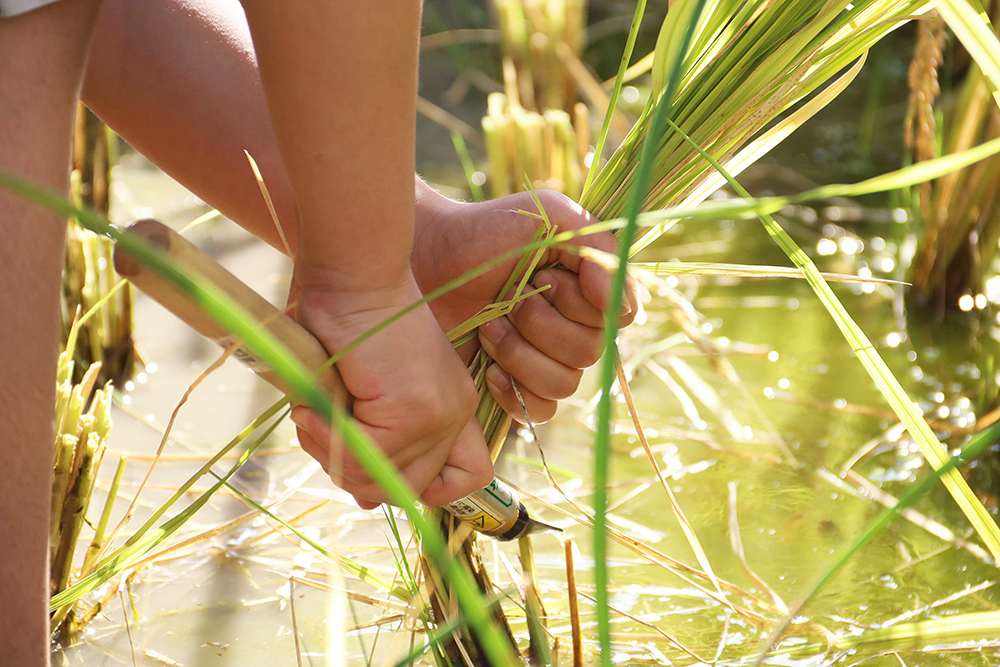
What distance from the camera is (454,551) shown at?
757 mm

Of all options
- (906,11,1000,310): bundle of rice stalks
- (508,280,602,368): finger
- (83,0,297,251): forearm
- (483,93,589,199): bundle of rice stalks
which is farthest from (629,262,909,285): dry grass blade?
(483,93,589,199): bundle of rice stalks

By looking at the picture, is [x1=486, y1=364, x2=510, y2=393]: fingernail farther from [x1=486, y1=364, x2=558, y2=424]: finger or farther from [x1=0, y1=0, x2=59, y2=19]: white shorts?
[x1=0, y1=0, x2=59, y2=19]: white shorts

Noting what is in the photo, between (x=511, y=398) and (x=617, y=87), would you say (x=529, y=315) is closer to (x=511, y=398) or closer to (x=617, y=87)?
(x=511, y=398)

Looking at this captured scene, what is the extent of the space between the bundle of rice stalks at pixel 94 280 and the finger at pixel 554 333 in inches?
24.5

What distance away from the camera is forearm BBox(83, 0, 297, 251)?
792mm

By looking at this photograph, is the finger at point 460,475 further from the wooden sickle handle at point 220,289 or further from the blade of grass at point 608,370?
the blade of grass at point 608,370

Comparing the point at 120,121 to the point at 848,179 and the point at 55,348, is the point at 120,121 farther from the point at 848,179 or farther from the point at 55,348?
the point at 848,179

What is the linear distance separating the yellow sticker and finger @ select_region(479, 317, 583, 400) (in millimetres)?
124

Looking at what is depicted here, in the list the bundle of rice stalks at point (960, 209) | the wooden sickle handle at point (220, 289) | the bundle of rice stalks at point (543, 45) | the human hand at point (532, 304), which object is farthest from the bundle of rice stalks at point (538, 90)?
the wooden sickle handle at point (220, 289)

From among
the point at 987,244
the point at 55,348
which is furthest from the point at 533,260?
the point at 987,244

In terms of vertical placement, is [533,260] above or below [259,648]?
above

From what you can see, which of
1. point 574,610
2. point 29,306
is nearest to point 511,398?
point 574,610

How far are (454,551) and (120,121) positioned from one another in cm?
50

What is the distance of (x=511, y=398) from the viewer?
0.81m
